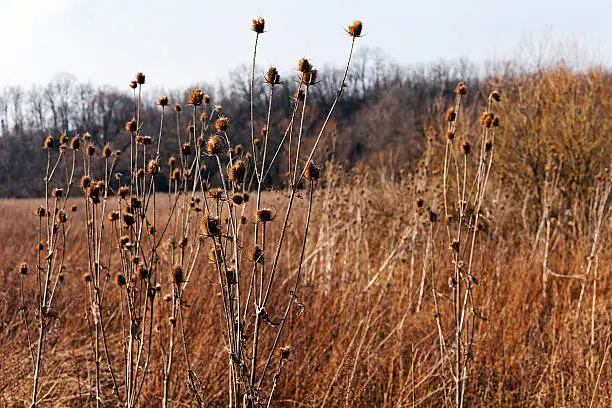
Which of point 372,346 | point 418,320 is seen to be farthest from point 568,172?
point 372,346

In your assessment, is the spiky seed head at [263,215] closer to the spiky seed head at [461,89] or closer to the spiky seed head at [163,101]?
the spiky seed head at [163,101]

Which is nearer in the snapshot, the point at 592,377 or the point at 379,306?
the point at 592,377

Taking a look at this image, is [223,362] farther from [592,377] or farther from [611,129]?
[611,129]

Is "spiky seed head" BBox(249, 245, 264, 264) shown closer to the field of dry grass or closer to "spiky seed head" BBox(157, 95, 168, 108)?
the field of dry grass

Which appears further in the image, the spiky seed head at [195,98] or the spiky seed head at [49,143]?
the spiky seed head at [49,143]

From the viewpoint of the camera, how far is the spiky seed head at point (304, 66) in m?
1.42

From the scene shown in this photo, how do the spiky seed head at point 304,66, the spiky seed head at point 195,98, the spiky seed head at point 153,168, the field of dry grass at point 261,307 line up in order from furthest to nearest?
the spiky seed head at point 153,168
the spiky seed head at point 195,98
the field of dry grass at point 261,307
the spiky seed head at point 304,66

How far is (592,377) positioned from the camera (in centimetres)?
295

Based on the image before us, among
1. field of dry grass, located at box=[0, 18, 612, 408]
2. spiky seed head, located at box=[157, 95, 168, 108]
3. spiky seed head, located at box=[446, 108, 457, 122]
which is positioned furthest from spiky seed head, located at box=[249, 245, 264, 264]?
spiky seed head, located at box=[446, 108, 457, 122]

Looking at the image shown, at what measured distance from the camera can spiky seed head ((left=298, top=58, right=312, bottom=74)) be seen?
142 cm

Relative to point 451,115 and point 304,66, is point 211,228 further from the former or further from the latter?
point 451,115

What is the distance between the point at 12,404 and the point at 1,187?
18894 mm

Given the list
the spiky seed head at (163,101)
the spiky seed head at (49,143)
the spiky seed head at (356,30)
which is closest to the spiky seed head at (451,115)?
the spiky seed head at (356,30)

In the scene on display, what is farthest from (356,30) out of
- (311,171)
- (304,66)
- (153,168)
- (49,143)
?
(49,143)
